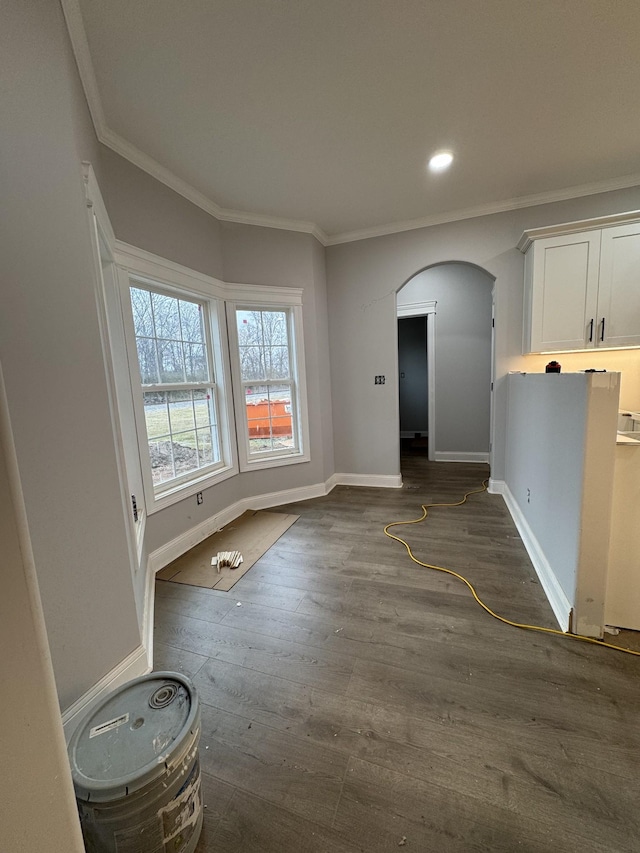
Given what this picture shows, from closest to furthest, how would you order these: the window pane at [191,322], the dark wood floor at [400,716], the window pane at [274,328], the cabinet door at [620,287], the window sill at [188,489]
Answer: the dark wood floor at [400,716] → the window sill at [188,489] → the cabinet door at [620,287] → the window pane at [191,322] → the window pane at [274,328]

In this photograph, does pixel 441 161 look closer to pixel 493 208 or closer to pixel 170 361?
pixel 493 208

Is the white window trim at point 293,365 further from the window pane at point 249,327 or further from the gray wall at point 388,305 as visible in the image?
the gray wall at point 388,305

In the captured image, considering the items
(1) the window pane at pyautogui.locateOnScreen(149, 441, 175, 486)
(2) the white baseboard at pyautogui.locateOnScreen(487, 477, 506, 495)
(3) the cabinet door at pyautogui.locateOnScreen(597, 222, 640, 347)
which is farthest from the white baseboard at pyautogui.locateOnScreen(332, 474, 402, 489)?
(3) the cabinet door at pyautogui.locateOnScreen(597, 222, 640, 347)

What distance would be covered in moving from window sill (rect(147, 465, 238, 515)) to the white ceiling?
2.31m

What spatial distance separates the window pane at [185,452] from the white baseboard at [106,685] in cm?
144

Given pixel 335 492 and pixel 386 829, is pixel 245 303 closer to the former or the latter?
pixel 335 492

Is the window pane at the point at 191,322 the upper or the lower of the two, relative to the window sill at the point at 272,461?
upper

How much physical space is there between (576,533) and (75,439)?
2254 mm

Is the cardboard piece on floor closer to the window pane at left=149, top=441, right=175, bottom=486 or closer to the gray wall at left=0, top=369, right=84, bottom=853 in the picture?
the window pane at left=149, top=441, right=175, bottom=486

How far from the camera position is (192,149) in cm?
229

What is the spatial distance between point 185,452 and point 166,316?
3.63ft

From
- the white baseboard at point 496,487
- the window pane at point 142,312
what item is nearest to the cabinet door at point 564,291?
the white baseboard at point 496,487

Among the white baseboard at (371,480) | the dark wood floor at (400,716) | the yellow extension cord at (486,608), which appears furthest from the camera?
the white baseboard at (371,480)

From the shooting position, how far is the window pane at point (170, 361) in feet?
8.66
